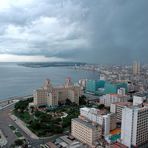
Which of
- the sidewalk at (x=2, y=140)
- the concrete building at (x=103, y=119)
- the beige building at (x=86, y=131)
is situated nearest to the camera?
the beige building at (x=86, y=131)

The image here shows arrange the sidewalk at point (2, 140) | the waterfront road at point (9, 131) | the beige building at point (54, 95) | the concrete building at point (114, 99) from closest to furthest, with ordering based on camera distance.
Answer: the sidewalk at point (2, 140) → the waterfront road at point (9, 131) → the concrete building at point (114, 99) → the beige building at point (54, 95)

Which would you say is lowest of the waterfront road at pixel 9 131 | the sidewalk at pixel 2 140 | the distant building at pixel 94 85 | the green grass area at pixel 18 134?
the waterfront road at pixel 9 131

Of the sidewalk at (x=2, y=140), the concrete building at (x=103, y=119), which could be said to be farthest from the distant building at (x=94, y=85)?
the sidewalk at (x=2, y=140)

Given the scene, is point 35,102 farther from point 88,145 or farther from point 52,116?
point 88,145

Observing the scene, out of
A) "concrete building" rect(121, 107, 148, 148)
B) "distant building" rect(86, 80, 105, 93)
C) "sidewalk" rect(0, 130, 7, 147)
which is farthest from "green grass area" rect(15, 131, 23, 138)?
"distant building" rect(86, 80, 105, 93)

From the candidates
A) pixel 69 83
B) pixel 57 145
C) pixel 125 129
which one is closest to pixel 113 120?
pixel 125 129

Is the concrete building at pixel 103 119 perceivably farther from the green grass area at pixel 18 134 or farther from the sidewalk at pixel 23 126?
the green grass area at pixel 18 134

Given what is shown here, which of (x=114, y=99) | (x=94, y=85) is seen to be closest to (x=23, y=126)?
(x=114, y=99)
